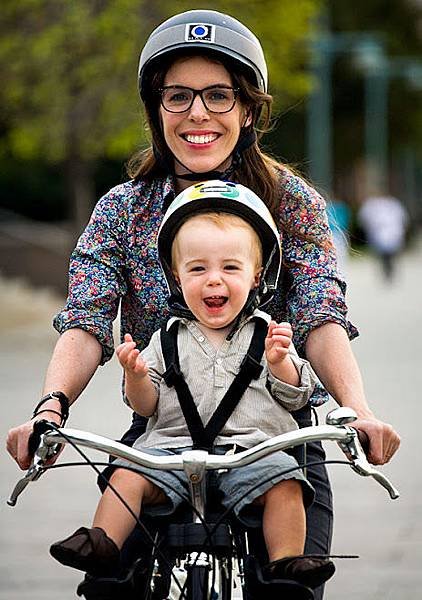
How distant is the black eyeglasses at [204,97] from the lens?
4.11 meters

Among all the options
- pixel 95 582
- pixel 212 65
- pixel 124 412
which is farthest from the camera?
pixel 124 412

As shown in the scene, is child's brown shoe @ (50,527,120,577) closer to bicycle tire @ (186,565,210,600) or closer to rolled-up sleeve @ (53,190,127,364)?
bicycle tire @ (186,565,210,600)

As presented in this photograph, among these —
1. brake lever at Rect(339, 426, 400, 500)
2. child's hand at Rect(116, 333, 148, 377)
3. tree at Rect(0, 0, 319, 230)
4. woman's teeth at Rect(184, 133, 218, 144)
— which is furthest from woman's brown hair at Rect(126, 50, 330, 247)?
tree at Rect(0, 0, 319, 230)

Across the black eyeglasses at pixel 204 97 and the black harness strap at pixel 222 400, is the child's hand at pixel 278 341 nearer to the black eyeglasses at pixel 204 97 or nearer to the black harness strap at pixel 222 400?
the black harness strap at pixel 222 400

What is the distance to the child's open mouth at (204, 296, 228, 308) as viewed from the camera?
3.73m

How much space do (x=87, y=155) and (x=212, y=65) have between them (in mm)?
18993

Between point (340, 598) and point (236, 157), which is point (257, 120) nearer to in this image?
point (236, 157)

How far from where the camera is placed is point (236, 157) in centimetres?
426

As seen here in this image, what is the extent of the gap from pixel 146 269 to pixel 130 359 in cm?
73

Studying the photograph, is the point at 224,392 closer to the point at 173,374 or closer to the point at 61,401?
the point at 173,374

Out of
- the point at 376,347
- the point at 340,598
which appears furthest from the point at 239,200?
the point at 376,347

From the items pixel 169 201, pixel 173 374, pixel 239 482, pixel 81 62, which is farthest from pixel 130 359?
pixel 81 62

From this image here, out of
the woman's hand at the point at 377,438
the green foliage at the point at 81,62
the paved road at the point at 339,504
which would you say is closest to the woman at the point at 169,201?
the woman's hand at the point at 377,438

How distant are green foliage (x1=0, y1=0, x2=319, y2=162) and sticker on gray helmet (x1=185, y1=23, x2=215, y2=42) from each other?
15.8 metres
